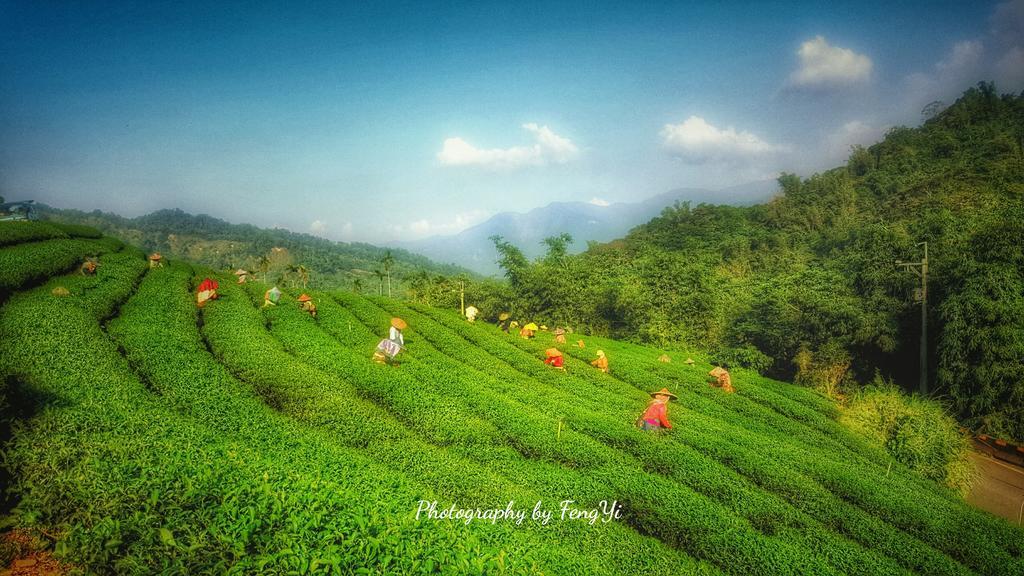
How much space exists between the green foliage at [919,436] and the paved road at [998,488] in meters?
1.04

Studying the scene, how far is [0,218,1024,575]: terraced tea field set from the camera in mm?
4168

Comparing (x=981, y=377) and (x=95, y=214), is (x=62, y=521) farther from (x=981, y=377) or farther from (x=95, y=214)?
(x=95, y=214)

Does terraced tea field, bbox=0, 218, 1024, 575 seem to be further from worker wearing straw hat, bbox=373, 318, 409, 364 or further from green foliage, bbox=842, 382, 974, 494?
green foliage, bbox=842, 382, 974, 494

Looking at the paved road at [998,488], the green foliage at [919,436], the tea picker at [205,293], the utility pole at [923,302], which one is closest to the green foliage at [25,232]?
the tea picker at [205,293]

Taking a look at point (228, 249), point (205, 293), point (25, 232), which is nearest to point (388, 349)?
point (205, 293)

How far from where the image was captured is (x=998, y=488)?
15695mm

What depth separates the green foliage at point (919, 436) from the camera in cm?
1434

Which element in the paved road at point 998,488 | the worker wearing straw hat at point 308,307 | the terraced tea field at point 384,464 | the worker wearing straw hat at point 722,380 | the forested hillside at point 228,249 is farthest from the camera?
the forested hillside at point 228,249

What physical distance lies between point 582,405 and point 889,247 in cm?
2308

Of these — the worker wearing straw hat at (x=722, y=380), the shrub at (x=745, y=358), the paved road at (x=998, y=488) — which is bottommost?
the paved road at (x=998, y=488)

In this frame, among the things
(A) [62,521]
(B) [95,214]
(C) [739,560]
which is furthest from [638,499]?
(B) [95,214]

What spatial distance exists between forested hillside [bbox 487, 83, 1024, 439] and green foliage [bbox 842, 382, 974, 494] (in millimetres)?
5160

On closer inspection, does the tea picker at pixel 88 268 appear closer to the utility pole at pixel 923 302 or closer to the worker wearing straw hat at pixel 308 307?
the worker wearing straw hat at pixel 308 307

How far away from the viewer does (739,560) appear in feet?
25.5
